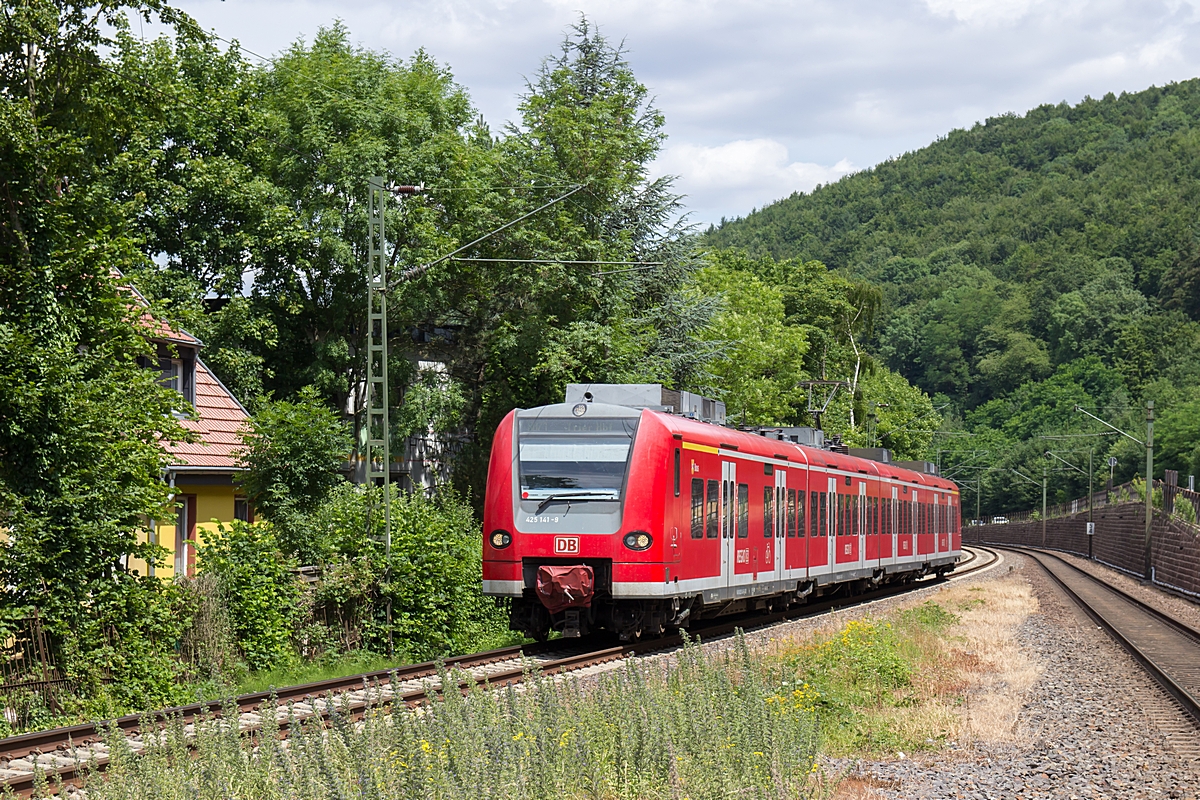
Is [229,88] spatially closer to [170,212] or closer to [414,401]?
[170,212]

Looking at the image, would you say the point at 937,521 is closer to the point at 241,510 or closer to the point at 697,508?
the point at 241,510

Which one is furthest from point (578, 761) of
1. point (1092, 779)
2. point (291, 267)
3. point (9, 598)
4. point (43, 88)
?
point (291, 267)

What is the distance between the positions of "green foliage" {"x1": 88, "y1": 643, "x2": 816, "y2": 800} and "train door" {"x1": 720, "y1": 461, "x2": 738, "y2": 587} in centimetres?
985

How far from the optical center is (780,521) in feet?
75.0

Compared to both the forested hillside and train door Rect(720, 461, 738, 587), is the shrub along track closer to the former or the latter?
train door Rect(720, 461, 738, 587)

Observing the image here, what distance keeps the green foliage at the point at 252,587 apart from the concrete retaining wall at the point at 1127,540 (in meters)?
29.3

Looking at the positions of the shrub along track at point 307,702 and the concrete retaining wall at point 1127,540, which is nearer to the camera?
the shrub along track at point 307,702

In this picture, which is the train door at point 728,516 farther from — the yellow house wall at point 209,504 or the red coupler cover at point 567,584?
the yellow house wall at point 209,504

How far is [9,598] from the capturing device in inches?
559

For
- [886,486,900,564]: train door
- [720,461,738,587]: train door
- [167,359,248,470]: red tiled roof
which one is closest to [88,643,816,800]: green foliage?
[720,461,738,587]: train door

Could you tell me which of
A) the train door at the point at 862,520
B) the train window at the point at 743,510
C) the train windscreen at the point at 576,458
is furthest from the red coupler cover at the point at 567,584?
the train door at the point at 862,520

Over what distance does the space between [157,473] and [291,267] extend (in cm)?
2351

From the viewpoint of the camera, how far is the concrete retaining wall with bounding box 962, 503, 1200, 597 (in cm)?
4125

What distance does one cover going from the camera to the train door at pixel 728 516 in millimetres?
19828
